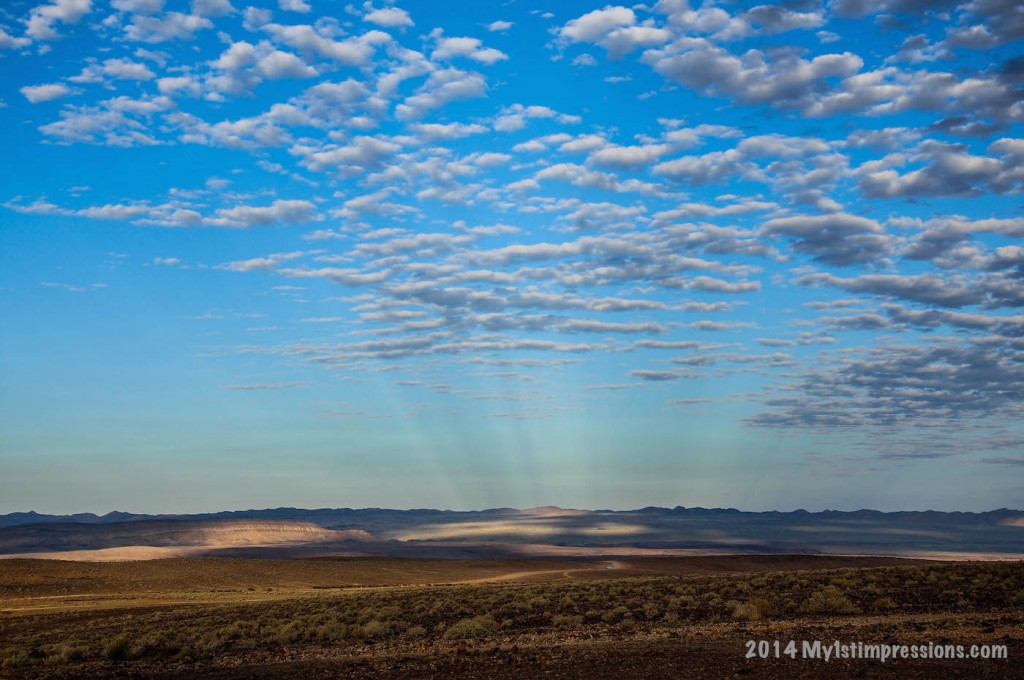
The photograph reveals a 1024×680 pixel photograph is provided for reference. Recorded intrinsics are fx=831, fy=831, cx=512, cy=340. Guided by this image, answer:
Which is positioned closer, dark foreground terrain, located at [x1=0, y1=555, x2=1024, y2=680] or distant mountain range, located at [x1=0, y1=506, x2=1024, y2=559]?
dark foreground terrain, located at [x1=0, y1=555, x2=1024, y2=680]

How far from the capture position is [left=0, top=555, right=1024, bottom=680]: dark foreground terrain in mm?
15797

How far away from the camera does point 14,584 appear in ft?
168

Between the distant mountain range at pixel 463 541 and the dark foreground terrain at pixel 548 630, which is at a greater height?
the dark foreground terrain at pixel 548 630

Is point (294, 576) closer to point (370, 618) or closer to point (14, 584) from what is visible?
point (14, 584)

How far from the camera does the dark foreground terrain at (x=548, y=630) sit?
1580 cm

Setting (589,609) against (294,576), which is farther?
(294,576)

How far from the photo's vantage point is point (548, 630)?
22359 mm

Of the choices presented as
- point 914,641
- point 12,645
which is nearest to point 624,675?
point 914,641

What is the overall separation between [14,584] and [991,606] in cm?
5279

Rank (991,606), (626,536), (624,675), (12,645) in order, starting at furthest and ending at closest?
1. (626,536)
2. (12,645)
3. (991,606)
4. (624,675)

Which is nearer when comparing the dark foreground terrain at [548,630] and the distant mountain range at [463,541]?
the dark foreground terrain at [548,630]

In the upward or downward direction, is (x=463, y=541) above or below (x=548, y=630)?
below

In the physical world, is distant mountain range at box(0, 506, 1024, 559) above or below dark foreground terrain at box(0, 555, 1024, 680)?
below

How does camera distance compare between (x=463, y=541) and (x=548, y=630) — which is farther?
(x=463, y=541)
